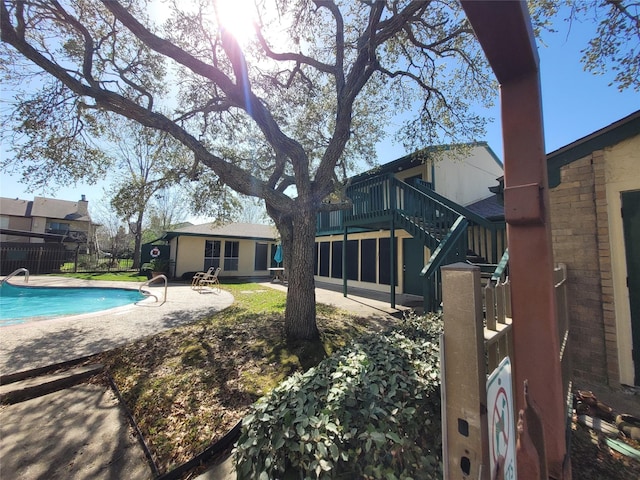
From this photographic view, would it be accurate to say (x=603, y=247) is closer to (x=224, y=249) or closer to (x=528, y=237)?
(x=528, y=237)

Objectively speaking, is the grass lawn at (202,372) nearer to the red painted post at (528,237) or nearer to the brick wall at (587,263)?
the red painted post at (528,237)

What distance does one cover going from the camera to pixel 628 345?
10.7ft

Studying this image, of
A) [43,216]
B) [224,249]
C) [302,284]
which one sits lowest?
[302,284]

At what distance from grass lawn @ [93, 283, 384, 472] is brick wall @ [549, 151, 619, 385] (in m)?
3.48

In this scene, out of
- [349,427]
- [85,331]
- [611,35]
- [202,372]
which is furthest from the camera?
[85,331]

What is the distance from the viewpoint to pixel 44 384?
357 centimetres

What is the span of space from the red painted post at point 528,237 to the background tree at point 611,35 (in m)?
5.64

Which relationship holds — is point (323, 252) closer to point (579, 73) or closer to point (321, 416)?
point (579, 73)

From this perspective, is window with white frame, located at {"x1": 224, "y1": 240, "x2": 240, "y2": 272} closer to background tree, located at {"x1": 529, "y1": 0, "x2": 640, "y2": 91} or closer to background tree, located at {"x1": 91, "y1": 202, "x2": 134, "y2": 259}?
background tree, located at {"x1": 91, "y1": 202, "x2": 134, "y2": 259}

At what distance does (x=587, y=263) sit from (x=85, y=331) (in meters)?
9.15

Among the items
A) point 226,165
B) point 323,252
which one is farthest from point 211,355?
point 323,252

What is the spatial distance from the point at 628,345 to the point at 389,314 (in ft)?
14.9

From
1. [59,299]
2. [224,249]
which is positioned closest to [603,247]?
[59,299]

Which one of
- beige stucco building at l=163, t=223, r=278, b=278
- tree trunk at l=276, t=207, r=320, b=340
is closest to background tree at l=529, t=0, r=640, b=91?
tree trunk at l=276, t=207, r=320, b=340
